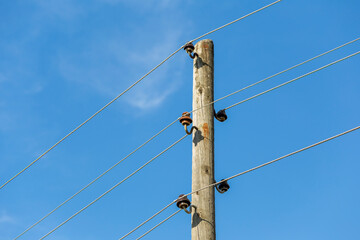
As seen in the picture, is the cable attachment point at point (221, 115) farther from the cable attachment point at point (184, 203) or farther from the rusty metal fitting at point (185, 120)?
the cable attachment point at point (184, 203)

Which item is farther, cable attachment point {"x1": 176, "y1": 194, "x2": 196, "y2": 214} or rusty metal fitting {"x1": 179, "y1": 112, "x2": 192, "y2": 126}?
rusty metal fitting {"x1": 179, "y1": 112, "x2": 192, "y2": 126}

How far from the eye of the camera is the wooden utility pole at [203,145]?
6.23m

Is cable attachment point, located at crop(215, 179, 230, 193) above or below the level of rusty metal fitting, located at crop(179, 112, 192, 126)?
below

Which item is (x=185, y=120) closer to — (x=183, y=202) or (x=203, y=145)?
(x=203, y=145)

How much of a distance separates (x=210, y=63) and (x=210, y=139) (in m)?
1.27

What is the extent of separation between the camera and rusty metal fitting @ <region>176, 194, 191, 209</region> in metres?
6.41

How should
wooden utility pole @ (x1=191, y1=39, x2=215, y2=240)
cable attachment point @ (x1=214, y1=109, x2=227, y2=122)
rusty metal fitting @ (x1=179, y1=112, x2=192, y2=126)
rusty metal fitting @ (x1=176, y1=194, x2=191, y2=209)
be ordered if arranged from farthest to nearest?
cable attachment point @ (x1=214, y1=109, x2=227, y2=122)
rusty metal fitting @ (x1=179, y1=112, x2=192, y2=126)
rusty metal fitting @ (x1=176, y1=194, x2=191, y2=209)
wooden utility pole @ (x1=191, y1=39, x2=215, y2=240)

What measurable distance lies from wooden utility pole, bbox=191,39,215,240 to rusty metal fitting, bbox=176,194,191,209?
77mm

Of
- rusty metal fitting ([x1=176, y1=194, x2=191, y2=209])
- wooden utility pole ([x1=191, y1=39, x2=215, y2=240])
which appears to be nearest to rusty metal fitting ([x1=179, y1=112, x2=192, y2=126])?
wooden utility pole ([x1=191, y1=39, x2=215, y2=240])

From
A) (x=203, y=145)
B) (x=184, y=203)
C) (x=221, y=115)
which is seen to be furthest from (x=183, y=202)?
(x=221, y=115)

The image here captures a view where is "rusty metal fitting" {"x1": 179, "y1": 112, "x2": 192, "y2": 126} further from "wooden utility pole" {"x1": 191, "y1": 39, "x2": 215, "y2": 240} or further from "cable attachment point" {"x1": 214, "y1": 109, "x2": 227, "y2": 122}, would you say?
"cable attachment point" {"x1": 214, "y1": 109, "x2": 227, "y2": 122}

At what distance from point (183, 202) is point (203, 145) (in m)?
0.80

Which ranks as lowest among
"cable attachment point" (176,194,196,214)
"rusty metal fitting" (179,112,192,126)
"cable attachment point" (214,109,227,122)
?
"cable attachment point" (176,194,196,214)

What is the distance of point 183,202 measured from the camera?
6.42 metres
